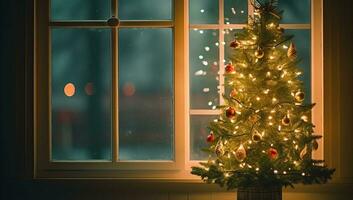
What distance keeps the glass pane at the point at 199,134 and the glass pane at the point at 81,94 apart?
0.77 m

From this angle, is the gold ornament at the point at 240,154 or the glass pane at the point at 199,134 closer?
the gold ornament at the point at 240,154

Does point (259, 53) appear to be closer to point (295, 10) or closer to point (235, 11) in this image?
point (235, 11)

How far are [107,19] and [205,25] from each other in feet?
2.94

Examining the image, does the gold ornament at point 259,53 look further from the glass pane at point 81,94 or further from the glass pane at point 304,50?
the glass pane at point 81,94

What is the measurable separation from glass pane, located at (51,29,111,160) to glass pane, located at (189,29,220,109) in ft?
2.51

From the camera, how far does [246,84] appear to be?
4621 millimetres

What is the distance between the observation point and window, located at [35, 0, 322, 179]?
5332mm

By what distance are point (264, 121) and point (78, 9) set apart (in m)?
2.05

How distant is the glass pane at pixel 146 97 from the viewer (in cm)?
538

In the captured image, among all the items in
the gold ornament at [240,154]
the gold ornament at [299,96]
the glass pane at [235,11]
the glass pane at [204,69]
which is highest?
the glass pane at [235,11]
